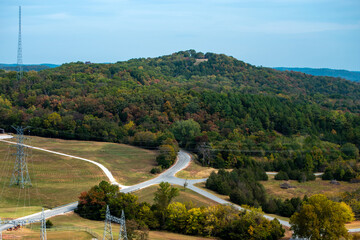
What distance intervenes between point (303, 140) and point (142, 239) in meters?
74.7

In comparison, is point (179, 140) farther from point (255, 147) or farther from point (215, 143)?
point (255, 147)

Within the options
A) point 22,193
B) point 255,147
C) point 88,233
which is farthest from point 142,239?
point 255,147

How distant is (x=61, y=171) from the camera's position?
6944 cm

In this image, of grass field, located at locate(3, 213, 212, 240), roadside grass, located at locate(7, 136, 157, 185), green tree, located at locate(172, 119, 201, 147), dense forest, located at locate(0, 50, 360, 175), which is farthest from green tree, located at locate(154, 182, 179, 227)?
green tree, located at locate(172, 119, 201, 147)

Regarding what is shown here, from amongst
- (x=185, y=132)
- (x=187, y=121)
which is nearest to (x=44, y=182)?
(x=185, y=132)

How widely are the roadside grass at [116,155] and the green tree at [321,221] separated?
1324 inches

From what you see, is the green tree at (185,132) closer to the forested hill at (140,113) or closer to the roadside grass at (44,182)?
the forested hill at (140,113)

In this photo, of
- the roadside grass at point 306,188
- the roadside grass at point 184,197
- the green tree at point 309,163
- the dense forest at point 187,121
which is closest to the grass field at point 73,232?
the roadside grass at point 184,197

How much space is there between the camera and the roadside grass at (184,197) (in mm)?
59572

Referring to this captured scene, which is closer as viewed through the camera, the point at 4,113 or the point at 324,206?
the point at 324,206

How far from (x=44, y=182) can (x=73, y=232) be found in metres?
26.1

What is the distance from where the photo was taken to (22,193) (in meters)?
56.9

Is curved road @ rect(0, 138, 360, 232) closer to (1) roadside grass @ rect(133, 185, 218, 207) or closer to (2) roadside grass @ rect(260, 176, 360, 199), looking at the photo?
(1) roadside grass @ rect(133, 185, 218, 207)

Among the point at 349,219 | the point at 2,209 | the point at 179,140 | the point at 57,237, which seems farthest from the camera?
the point at 179,140
